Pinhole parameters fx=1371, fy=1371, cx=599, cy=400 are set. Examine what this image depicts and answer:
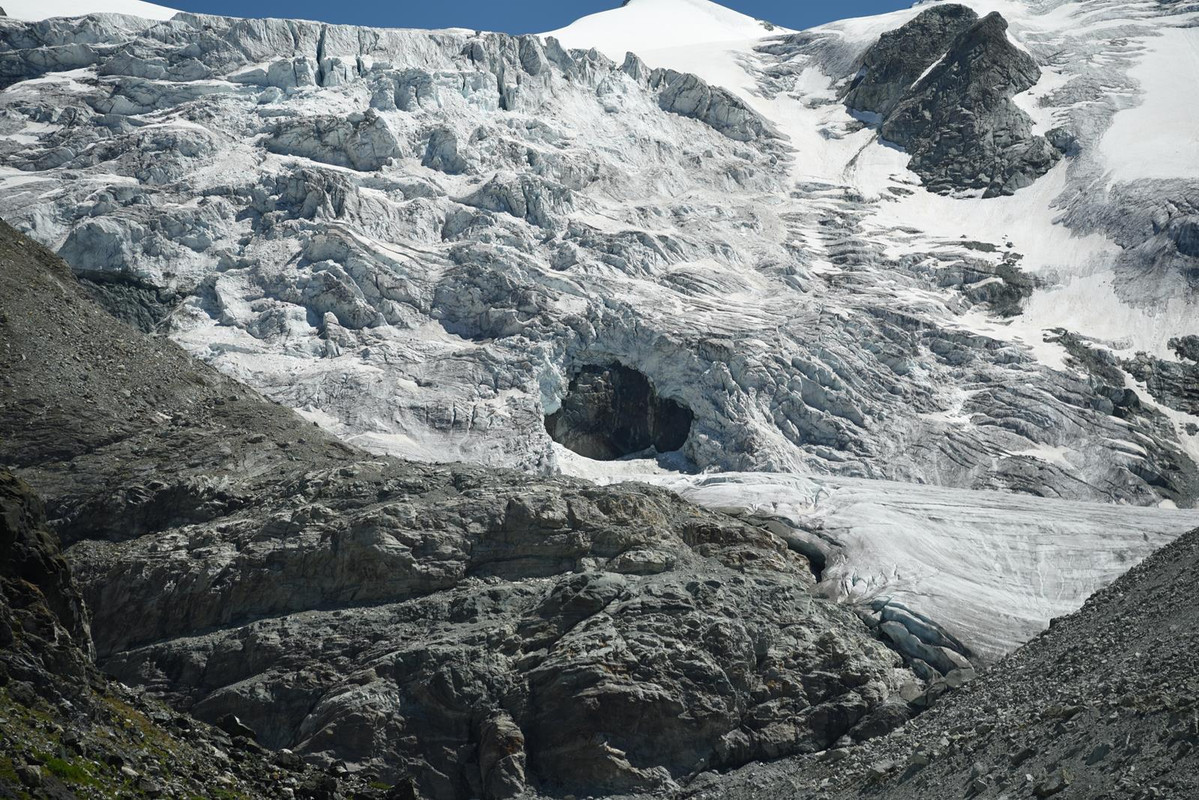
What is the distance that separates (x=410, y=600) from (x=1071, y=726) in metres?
25.8

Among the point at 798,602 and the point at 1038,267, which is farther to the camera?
the point at 1038,267

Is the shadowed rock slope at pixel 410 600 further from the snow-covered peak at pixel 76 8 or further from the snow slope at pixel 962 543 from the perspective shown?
the snow-covered peak at pixel 76 8

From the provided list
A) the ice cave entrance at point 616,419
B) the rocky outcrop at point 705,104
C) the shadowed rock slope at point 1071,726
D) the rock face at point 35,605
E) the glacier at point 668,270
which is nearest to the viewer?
the rock face at point 35,605

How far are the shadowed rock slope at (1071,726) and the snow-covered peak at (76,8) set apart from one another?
3992 inches

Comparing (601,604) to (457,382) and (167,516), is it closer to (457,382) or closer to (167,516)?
(167,516)

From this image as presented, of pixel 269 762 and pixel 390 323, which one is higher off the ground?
pixel 269 762

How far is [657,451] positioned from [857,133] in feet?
209

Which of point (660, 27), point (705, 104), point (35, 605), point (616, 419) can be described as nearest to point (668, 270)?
point (616, 419)

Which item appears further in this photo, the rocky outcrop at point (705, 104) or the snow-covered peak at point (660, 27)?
the snow-covered peak at point (660, 27)

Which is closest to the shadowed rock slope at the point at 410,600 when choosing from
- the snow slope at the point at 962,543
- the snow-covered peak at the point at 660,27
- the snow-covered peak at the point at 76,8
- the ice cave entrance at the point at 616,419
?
the snow slope at the point at 962,543

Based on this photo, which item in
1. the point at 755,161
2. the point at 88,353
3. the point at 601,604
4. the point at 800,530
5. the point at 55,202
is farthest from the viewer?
the point at 755,161

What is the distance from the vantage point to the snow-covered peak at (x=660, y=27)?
497ft

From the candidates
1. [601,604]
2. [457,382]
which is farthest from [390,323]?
[601,604]

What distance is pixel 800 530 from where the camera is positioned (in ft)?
212
